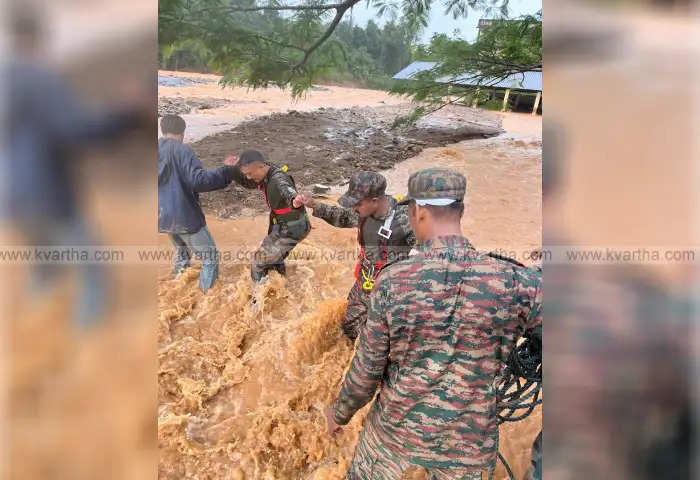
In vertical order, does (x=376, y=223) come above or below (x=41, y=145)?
below

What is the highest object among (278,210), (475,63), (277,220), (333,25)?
(333,25)

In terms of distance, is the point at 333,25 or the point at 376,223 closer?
the point at 376,223

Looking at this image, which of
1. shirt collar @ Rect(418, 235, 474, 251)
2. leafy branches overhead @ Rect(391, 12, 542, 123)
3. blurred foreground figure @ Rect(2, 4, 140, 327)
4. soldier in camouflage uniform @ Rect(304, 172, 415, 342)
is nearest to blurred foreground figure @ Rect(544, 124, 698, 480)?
blurred foreground figure @ Rect(2, 4, 140, 327)

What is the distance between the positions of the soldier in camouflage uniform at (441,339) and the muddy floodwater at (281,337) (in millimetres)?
456

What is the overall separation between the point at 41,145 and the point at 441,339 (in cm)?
121

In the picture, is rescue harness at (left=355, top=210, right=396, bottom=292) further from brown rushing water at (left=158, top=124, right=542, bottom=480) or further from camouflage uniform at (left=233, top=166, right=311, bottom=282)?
camouflage uniform at (left=233, top=166, right=311, bottom=282)

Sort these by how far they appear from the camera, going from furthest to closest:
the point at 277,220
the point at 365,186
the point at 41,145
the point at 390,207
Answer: the point at 277,220 → the point at 390,207 → the point at 365,186 → the point at 41,145

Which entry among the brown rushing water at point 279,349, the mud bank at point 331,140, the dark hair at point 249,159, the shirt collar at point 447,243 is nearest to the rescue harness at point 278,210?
the dark hair at point 249,159

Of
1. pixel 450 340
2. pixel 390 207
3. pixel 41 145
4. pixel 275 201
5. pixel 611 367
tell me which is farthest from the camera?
pixel 275 201

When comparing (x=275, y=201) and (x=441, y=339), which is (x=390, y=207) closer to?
(x=275, y=201)

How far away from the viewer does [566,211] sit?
67 centimetres

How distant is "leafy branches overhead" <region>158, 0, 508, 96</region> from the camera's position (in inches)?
104

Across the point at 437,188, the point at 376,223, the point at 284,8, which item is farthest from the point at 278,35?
the point at 437,188

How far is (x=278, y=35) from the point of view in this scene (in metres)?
2.97
